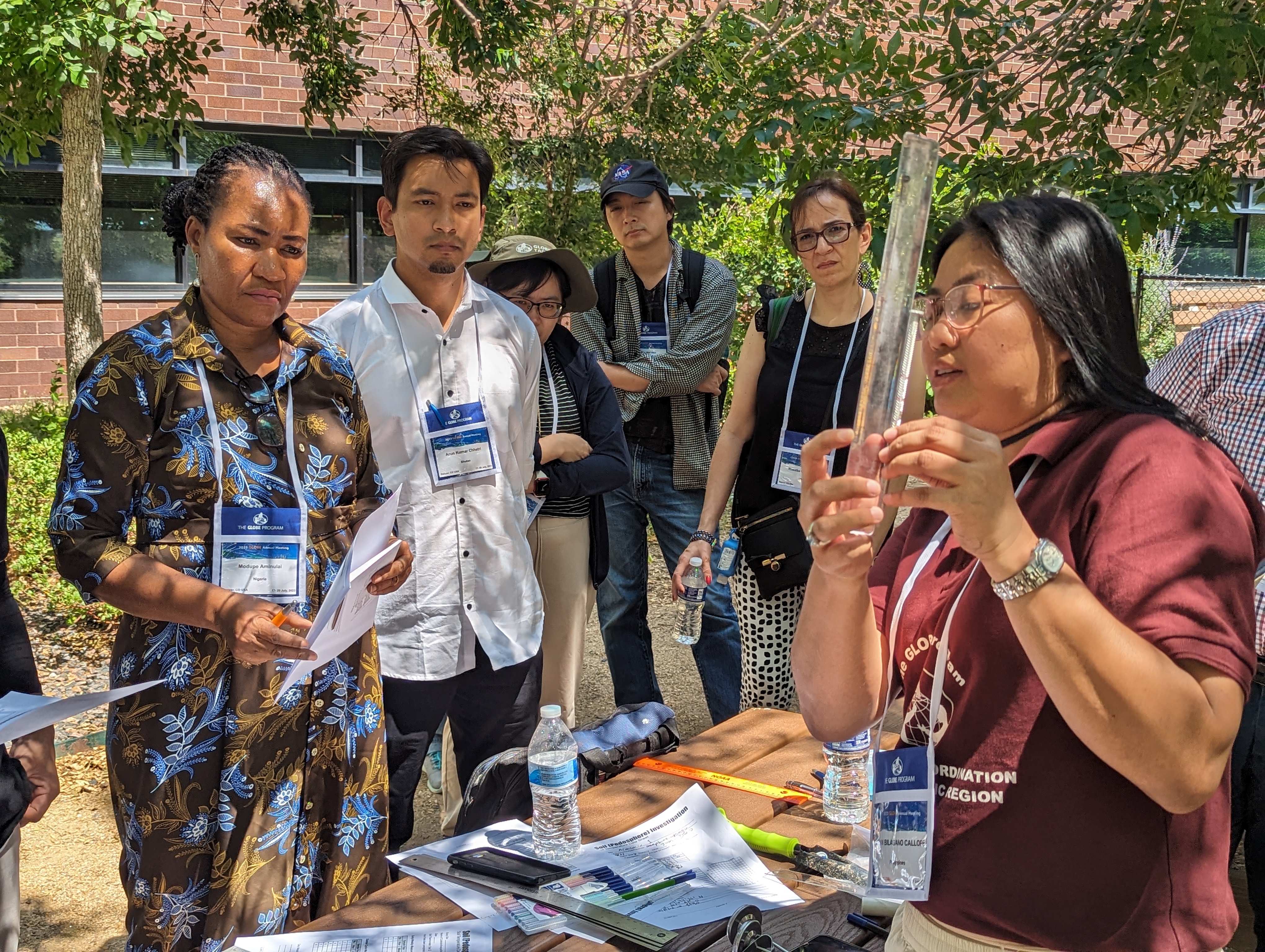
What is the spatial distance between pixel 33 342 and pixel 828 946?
10.8 m

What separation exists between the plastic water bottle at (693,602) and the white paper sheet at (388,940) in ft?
6.62

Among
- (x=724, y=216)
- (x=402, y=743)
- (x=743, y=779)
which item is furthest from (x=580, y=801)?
(x=724, y=216)

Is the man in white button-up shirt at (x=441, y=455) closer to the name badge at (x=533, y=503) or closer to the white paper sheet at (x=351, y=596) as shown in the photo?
the name badge at (x=533, y=503)

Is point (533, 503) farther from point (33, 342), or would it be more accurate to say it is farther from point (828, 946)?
point (33, 342)

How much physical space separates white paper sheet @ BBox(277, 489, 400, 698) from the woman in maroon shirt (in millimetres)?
920

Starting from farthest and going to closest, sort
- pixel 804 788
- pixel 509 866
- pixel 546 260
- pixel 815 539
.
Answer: pixel 546 260 → pixel 804 788 → pixel 509 866 → pixel 815 539

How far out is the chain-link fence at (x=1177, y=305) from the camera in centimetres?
1216

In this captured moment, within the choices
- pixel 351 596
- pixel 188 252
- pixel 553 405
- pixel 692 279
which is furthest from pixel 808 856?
pixel 188 252

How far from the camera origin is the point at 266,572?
2.31 m

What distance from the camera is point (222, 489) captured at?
2279 mm

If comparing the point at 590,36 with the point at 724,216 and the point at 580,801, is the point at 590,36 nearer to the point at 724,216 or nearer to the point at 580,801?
the point at 724,216

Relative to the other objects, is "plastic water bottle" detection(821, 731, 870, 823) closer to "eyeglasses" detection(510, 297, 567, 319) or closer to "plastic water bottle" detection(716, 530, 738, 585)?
"plastic water bottle" detection(716, 530, 738, 585)

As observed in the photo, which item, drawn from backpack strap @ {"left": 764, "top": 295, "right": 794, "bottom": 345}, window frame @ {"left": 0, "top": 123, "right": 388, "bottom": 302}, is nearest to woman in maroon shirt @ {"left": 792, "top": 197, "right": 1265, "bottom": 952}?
backpack strap @ {"left": 764, "top": 295, "right": 794, "bottom": 345}

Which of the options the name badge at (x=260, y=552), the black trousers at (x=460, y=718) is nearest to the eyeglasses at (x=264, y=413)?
the name badge at (x=260, y=552)
